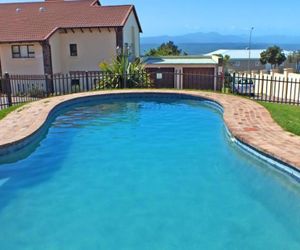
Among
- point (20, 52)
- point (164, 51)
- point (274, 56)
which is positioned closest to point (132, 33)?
point (20, 52)

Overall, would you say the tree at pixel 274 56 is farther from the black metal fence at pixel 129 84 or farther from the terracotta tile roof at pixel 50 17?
the black metal fence at pixel 129 84

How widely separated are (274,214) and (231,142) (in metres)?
3.44

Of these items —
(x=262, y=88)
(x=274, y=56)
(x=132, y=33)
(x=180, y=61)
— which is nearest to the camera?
(x=262, y=88)

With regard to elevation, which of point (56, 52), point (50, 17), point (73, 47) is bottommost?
point (56, 52)

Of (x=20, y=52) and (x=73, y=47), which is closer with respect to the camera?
(x=20, y=52)

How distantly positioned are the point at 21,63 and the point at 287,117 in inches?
869

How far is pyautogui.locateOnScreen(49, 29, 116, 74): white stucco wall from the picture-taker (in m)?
26.7

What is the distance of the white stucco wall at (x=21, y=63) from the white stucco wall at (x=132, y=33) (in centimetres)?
675

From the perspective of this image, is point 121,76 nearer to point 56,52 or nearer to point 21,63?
point 56,52

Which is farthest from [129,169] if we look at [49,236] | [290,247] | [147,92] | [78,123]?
[147,92]

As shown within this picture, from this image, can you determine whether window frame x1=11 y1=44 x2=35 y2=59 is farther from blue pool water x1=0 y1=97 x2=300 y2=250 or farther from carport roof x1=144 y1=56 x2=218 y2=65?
blue pool water x1=0 y1=97 x2=300 y2=250

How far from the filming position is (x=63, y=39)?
2739cm

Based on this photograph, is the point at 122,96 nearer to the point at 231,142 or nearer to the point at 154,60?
the point at 231,142

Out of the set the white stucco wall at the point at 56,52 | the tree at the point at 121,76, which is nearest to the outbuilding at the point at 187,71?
the white stucco wall at the point at 56,52
